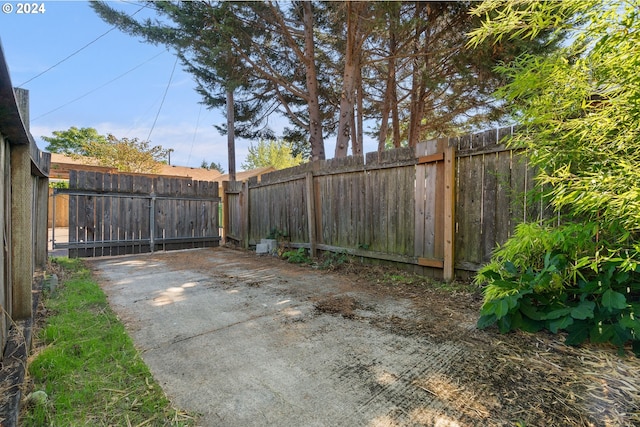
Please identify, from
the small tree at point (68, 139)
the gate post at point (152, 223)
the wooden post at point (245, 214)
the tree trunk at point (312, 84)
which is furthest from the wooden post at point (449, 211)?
the small tree at point (68, 139)

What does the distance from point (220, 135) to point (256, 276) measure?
6830 millimetres

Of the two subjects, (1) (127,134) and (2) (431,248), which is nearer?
(2) (431,248)

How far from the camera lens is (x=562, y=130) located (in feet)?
6.06

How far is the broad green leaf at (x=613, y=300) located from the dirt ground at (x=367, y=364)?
0.98 feet

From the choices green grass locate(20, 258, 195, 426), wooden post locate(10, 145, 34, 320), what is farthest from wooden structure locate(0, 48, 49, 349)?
green grass locate(20, 258, 195, 426)

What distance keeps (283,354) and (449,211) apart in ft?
7.93

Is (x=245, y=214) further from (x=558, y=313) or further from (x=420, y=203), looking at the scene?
(x=558, y=313)

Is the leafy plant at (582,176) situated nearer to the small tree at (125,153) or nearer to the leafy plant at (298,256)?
the leafy plant at (298,256)

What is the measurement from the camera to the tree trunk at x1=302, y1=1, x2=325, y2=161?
6.11 meters

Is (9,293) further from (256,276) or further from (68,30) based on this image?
(68,30)

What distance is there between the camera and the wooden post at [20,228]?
1813 mm

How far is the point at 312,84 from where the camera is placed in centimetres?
654

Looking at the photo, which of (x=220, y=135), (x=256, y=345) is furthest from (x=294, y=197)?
(x=220, y=135)
